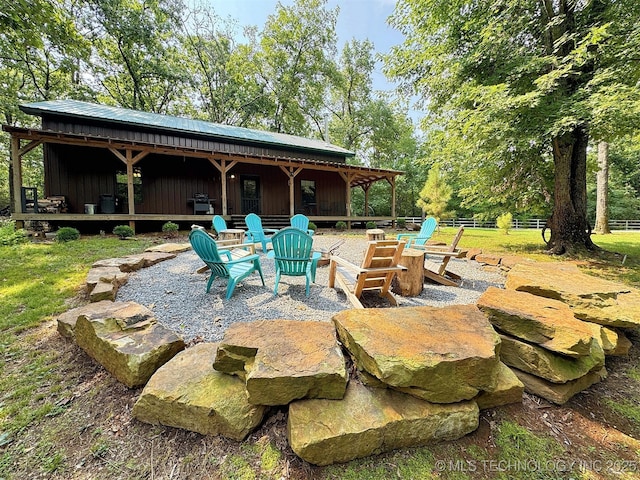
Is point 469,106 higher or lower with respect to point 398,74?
lower

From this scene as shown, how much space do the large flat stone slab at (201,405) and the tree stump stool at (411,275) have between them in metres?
2.86

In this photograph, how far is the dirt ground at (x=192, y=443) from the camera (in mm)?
1464

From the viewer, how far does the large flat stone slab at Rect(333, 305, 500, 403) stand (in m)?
Result: 1.63

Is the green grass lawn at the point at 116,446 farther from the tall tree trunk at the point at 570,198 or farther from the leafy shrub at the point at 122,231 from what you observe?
the leafy shrub at the point at 122,231

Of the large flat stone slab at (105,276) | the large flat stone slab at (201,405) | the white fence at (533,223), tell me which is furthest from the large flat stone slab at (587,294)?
the white fence at (533,223)

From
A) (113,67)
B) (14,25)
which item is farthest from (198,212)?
(113,67)

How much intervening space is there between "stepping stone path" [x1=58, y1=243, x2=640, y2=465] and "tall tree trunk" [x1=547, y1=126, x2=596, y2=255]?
19.7 feet

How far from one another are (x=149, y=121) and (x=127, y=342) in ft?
41.9

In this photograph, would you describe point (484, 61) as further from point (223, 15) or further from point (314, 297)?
point (223, 15)

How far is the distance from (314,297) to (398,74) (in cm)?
820

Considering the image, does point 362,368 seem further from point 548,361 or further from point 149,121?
point 149,121

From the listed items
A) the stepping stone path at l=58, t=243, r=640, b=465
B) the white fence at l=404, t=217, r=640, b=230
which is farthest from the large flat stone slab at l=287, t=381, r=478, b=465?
the white fence at l=404, t=217, r=640, b=230

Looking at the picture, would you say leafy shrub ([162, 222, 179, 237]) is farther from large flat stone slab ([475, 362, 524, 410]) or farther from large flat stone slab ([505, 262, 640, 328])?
large flat stone slab ([475, 362, 524, 410])

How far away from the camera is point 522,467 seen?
1.51m
